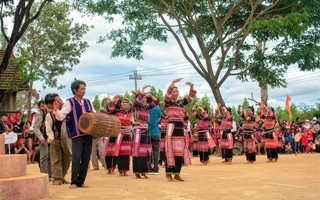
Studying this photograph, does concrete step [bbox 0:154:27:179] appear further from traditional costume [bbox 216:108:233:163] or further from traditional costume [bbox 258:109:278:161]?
traditional costume [bbox 258:109:278:161]

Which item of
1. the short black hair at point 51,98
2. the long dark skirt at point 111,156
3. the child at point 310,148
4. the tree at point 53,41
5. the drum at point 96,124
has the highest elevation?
the tree at point 53,41

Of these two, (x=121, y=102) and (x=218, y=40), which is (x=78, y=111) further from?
(x=218, y=40)

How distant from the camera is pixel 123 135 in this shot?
37.2 feet

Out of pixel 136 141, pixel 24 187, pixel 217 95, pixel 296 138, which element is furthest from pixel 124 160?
pixel 296 138

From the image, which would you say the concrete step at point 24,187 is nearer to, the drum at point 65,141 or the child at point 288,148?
the drum at point 65,141

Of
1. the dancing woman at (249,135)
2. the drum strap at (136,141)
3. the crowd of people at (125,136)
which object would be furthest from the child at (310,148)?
the drum strap at (136,141)

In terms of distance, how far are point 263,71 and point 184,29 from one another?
14.8 feet

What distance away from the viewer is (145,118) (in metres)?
10.8

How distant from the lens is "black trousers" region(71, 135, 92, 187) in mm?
8047

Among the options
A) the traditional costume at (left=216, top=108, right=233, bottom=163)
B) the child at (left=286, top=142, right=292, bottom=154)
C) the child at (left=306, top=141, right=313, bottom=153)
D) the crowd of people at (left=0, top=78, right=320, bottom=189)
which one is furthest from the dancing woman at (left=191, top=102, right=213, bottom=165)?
the child at (left=306, top=141, right=313, bottom=153)

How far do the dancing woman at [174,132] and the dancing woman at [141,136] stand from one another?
1171 millimetres

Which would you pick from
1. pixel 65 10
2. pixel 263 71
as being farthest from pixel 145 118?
pixel 65 10

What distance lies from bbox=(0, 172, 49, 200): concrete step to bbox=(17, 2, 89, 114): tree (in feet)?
81.6

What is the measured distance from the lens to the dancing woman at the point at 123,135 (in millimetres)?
11094
